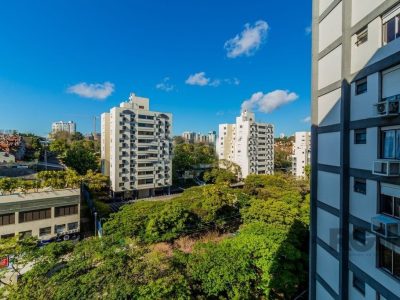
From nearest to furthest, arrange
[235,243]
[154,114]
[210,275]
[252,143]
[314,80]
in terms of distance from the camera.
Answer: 1. [314,80]
2. [210,275]
3. [235,243]
4. [154,114]
5. [252,143]

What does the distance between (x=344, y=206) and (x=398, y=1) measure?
4.77 m

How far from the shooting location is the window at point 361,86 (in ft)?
18.1

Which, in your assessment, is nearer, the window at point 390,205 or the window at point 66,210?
the window at point 390,205

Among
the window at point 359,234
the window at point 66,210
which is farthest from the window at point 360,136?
the window at point 66,210

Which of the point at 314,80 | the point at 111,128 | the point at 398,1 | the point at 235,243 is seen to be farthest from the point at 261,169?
the point at 398,1

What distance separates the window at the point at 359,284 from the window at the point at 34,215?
62.4 feet

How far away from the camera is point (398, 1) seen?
4512 millimetres

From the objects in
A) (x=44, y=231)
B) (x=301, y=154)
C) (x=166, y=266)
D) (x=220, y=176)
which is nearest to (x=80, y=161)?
(x=44, y=231)

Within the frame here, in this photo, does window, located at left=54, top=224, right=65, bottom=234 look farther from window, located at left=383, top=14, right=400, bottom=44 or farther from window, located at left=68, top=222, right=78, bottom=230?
window, located at left=383, top=14, right=400, bottom=44

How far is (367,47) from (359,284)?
5960 millimetres

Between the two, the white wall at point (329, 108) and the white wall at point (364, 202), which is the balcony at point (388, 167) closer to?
the white wall at point (364, 202)

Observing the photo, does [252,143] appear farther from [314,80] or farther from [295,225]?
[314,80]

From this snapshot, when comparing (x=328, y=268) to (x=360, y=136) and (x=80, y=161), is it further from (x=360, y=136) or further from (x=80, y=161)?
(x=80, y=161)

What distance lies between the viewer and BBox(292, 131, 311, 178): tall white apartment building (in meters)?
45.1
